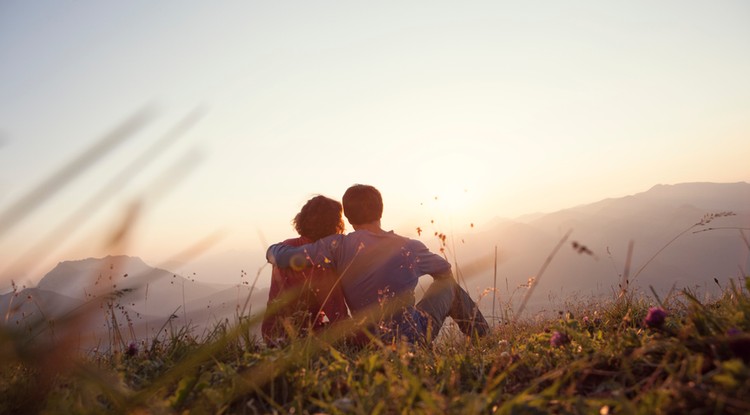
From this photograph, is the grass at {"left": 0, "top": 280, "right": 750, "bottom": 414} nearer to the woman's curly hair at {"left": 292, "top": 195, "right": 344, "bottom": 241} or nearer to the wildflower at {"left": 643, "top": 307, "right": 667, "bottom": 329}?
the wildflower at {"left": 643, "top": 307, "right": 667, "bottom": 329}

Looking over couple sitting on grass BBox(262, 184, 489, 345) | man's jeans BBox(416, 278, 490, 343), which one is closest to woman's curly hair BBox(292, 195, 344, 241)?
couple sitting on grass BBox(262, 184, 489, 345)

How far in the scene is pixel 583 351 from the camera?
2498mm

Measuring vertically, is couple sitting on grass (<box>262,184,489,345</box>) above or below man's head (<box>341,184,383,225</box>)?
below

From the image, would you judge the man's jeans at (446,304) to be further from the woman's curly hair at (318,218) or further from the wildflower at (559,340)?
the wildflower at (559,340)

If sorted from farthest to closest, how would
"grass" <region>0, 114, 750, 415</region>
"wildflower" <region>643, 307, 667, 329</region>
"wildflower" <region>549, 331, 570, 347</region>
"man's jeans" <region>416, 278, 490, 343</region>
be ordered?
"man's jeans" <region>416, 278, 490, 343</region>
"wildflower" <region>549, 331, 570, 347</region>
"wildflower" <region>643, 307, 667, 329</region>
"grass" <region>0, 114, 750, 415</region>

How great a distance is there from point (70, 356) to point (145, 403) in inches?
46.5

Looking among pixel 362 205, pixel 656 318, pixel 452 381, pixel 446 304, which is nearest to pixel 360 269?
pixel 362 205

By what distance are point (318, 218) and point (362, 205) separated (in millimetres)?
554

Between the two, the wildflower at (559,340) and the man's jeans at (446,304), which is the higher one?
the wildflower at (559,340)

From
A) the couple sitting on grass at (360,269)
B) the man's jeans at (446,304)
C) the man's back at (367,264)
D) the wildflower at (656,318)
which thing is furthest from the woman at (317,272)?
the wildflower at (656,318)

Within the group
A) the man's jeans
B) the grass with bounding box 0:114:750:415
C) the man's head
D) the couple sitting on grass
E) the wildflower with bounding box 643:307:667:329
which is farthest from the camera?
the man's head

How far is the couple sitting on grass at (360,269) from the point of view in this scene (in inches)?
202

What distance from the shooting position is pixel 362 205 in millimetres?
5797

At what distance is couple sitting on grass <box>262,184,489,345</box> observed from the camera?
16.9 feet
